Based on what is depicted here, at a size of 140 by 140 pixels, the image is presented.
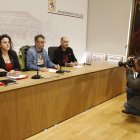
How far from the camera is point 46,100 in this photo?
2355 millimetres

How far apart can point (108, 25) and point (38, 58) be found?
2.42 meters

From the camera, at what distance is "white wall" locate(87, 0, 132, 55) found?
15.6 ft

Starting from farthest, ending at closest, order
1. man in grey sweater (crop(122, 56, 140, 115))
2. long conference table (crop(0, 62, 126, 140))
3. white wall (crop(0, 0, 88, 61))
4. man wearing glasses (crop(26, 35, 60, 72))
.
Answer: white wall (crop(0, 0, 88, 61)) < man wearing glasses (crop(26, 35, 60, 72)) < man in grey sweater (crop(122, 56, 140, 115)) < long conference table (crop(0, 62, 126, 140))

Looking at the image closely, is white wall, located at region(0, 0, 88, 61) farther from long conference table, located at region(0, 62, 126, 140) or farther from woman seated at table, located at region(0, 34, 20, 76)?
long conference table, located at region(0, 62, 126, 140)

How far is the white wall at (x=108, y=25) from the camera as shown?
15.6ft

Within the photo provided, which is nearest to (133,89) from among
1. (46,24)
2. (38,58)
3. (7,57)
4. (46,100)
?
(46,100)

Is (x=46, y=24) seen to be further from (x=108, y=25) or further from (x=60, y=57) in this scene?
(x=108, y=25)

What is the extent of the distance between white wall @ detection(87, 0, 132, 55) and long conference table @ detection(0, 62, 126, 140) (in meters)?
1.67

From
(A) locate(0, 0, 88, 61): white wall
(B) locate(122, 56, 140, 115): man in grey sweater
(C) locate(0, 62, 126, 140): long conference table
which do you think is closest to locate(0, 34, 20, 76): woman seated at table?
(C) locate(0, 62, 126, 140): long conference table

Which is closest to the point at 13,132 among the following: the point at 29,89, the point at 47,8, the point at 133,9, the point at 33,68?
the point at 29,89

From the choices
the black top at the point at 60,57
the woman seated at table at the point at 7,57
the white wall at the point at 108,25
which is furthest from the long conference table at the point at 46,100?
the white wall at the point at 108,25

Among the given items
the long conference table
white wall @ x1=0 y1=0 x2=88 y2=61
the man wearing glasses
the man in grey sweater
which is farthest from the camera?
white wall @ x1=0 y1=0 x2=88 y2=61

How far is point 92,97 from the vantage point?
10.5 feet

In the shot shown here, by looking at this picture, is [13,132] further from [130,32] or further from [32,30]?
[130,32]
